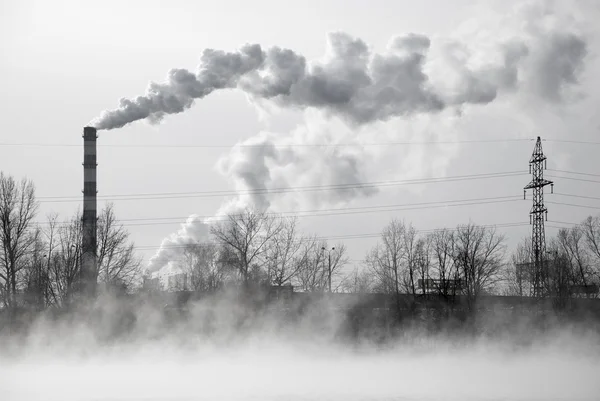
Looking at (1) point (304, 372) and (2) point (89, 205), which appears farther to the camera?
(2) point (89, 205)

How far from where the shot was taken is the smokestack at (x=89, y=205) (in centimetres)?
5738

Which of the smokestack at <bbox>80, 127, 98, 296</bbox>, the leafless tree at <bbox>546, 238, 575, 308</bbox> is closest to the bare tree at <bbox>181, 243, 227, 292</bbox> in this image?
the smokestack at <bbox>80, 127, 98, 296</bbox>

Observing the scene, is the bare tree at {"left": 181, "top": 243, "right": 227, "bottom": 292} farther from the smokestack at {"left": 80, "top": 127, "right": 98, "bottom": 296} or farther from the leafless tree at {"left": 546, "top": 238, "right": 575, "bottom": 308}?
the leafless tree at {"left": 546, "top": 238, "right": 575, "bottom": 308}

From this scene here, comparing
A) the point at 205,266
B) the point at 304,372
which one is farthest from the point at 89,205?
the point at 304,372

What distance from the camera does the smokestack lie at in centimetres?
5738

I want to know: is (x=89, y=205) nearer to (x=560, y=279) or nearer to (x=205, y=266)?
(x=205, y=266)

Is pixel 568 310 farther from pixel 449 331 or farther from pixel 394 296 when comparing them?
pixel 394 296

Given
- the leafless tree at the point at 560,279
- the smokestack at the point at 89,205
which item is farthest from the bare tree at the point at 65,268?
the leafless tree at the point at 560,279

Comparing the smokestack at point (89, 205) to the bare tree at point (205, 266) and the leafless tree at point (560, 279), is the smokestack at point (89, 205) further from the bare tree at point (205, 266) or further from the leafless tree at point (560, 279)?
the leafless tree at point (560, 279)

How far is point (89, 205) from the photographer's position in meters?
66.2

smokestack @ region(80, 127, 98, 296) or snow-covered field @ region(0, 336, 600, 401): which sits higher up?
smokestack @ region(80, 127, 98, 296)

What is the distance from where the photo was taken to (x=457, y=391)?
32.0 meters

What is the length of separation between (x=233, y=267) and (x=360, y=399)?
37072 millimetres

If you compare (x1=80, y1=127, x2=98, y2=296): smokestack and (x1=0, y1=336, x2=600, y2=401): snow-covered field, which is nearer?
(x1=0, y1=336, x2=600, y2=401): snow-covered field
